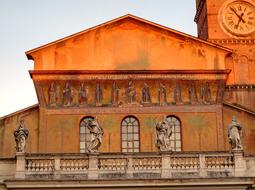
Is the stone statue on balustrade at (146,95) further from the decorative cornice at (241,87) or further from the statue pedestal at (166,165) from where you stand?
the decorative cornice at (241,87)

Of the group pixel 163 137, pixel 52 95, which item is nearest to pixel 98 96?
pixel 52 95

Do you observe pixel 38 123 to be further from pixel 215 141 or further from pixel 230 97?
pixel 230 97

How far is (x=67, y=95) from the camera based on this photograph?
93.2 ft

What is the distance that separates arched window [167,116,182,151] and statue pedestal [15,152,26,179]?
24.8 ft

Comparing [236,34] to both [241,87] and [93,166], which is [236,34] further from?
[93,166]

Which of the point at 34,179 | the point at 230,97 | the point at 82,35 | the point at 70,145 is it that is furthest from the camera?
the point at 230,97

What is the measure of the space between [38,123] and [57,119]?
2.90 ft

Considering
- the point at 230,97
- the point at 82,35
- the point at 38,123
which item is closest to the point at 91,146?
the point at 38,123

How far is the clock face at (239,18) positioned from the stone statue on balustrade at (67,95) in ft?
46.1

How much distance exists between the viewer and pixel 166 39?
29.7m

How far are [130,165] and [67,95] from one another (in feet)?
22.0

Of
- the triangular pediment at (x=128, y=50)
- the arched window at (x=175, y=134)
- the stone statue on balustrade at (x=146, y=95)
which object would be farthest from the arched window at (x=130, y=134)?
the triangular pediment at (x=128, y=50)

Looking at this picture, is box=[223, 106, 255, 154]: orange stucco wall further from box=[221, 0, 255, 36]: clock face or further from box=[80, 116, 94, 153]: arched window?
box=[221, 0, 255, 36]: clock face

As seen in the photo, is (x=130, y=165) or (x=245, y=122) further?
(x=245, y=122)
